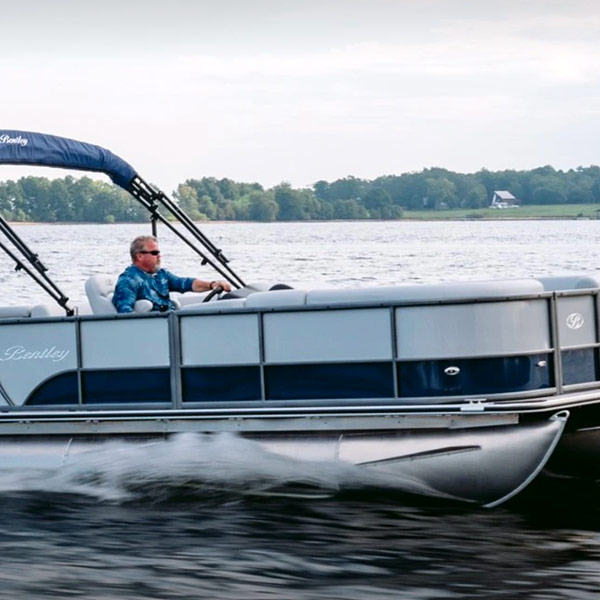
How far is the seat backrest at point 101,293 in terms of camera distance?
10.1 m

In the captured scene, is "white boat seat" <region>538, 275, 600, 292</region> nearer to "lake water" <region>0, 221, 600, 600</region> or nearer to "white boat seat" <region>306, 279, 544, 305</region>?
"white boat seat" <region>306, 279, 544, 305</region>

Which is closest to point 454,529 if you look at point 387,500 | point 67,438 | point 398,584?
point 387,500

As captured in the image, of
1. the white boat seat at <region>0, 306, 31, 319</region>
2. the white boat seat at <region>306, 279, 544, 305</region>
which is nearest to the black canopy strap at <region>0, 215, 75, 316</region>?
the white boat seat at <region>0, 306, 31, 319</region>

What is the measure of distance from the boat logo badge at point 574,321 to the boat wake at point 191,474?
4.69 feet

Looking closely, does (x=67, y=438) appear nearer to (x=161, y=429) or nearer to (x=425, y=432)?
(x=161, y=429)

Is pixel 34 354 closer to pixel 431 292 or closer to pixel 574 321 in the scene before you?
pixel 431 292

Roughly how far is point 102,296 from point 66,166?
1.13 meters

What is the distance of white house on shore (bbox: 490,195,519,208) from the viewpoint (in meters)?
86.8

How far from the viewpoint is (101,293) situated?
1029cm

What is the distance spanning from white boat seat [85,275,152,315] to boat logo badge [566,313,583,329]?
2.99 m

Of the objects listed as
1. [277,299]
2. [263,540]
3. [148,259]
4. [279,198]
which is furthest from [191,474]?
[279,198]

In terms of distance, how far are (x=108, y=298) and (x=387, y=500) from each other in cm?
273

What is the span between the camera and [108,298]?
10273 mm

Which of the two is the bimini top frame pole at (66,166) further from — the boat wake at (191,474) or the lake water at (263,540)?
the lake water at (263,540)
